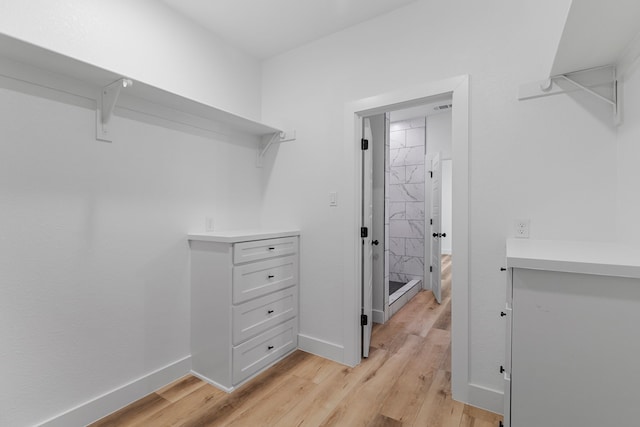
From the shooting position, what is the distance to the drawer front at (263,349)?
199cm

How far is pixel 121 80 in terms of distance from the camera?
5.23 ft

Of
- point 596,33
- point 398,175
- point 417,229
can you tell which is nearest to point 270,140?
point 596,33

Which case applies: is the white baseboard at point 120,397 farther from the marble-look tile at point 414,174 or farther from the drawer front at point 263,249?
the marble-look tile at point 414,174

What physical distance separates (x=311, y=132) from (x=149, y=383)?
220 cm

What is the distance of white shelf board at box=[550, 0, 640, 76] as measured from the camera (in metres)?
1.07

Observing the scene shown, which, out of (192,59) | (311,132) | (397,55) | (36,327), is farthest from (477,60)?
(36,327)

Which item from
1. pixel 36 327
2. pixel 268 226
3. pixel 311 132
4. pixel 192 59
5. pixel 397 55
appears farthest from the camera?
pixel 268 226

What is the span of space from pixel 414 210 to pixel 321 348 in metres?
3.00

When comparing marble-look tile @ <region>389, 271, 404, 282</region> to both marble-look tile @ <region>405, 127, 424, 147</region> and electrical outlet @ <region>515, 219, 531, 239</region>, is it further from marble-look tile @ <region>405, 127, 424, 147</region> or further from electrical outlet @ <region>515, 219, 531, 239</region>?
electrical outlet @ <region>515, 219, 531, 239</region>

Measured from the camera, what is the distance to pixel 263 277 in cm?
219

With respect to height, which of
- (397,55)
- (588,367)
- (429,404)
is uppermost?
(397,55)

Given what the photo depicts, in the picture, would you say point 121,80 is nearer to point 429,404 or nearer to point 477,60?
point 477,60

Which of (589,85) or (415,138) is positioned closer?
(589,85)

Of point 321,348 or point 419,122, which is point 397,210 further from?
point 321,348
